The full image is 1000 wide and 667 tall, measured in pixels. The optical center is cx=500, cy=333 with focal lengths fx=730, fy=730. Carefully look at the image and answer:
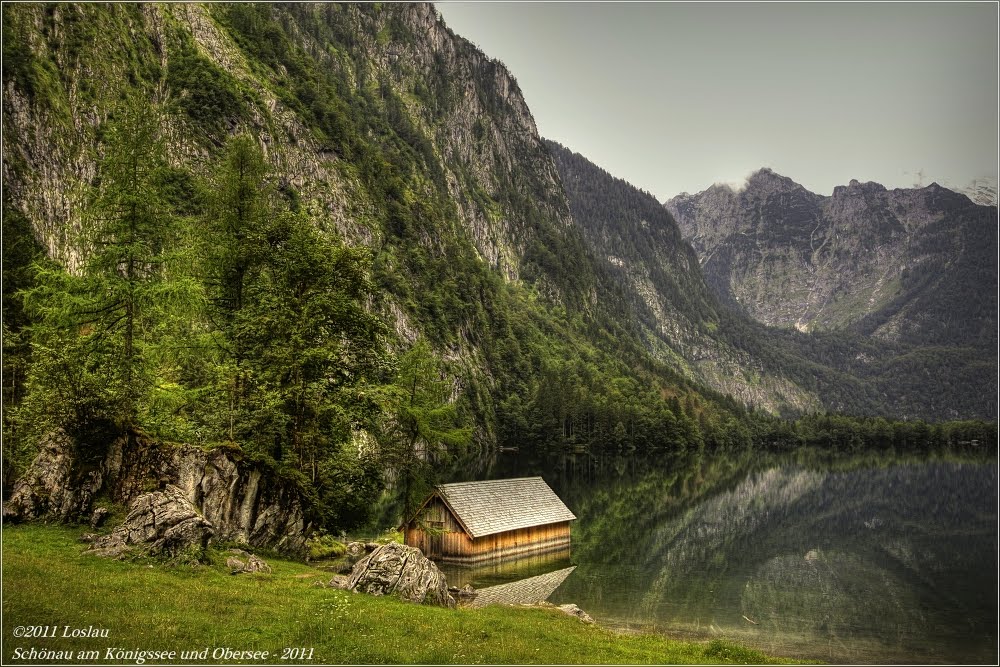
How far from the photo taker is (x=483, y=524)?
186 feet

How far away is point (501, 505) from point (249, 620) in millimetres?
39832

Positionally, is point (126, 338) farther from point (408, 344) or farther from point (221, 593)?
point (408, 344)

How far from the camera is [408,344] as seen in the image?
7160 inches

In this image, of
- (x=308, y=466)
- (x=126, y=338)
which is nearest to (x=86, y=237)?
(x=126, y=338)

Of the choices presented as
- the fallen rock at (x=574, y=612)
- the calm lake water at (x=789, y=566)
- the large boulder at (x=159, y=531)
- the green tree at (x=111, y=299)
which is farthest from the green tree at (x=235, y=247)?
the calm lake water at (x=789, y=566)

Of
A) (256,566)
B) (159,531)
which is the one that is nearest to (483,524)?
(256,566)

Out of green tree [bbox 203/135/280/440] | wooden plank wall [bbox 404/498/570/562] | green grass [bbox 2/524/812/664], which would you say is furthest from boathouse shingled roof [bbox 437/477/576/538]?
green grass [bbox 2/524/812/664]

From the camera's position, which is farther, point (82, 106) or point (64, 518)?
point (82, 106)

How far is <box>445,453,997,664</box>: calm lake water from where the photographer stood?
135 ft

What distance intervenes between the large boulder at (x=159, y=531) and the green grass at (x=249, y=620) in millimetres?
874

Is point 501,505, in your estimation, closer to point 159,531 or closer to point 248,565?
point 248,565

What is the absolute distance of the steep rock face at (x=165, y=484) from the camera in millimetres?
30766

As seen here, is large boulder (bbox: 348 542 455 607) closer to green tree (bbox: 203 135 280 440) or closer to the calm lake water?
green tree (bbox: 203 135 280 440)

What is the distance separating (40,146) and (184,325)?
90.1 m
